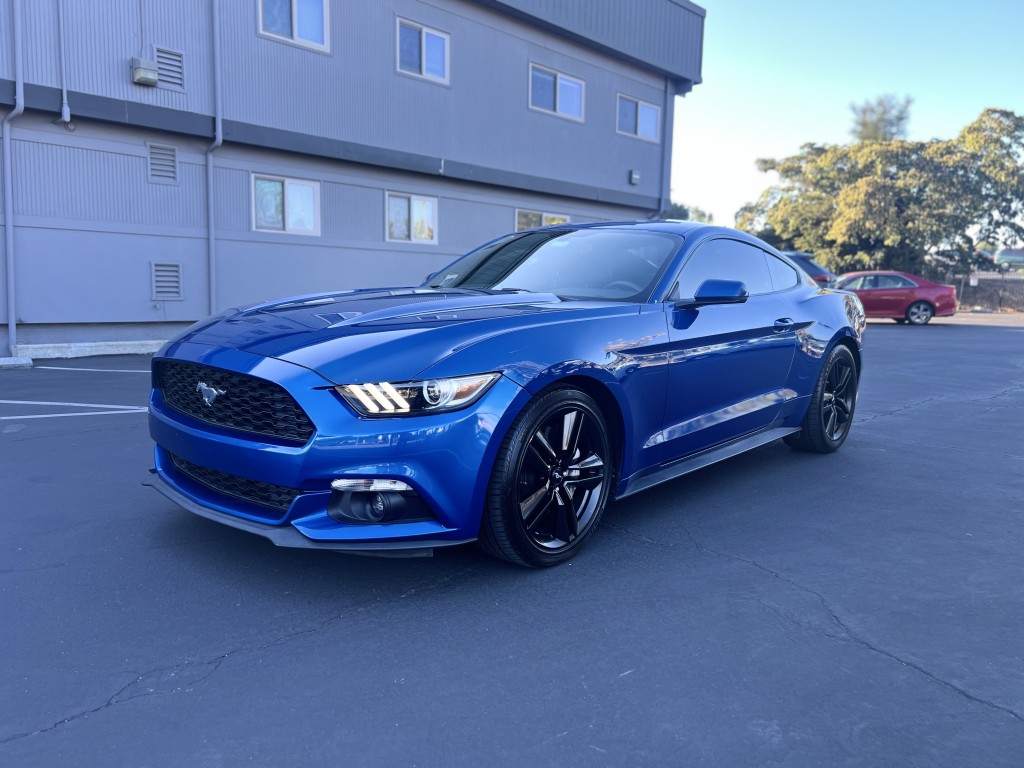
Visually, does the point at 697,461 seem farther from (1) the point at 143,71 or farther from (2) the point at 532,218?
(2) the point at 532,218

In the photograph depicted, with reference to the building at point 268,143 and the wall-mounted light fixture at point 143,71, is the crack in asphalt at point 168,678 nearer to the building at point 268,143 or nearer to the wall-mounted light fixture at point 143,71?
the building at point 268,143

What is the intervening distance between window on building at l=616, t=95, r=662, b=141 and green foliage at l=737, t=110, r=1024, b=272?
17.1m

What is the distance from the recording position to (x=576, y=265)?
14.1 ft

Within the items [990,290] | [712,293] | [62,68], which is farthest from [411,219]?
[990,290]

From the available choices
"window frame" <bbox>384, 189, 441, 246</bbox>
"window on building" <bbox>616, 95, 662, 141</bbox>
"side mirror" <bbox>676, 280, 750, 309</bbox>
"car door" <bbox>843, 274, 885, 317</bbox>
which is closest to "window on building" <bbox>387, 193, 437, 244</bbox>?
"window frame" <bbox>384, 189, 441, 246</bbox>

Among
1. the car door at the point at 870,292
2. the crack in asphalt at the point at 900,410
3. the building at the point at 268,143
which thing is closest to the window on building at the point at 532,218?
the building at the point at 268,143

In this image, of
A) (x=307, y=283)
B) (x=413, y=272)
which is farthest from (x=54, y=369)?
(x=413, y=272)

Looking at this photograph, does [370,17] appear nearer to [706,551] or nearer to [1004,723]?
[706,551]

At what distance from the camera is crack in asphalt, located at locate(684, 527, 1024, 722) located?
237 centimetres

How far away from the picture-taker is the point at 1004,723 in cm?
227

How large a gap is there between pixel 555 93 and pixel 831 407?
13.0 metres

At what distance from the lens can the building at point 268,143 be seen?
1041 cm

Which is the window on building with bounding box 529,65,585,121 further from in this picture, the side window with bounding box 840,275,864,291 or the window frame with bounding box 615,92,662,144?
the side window with bounding box 840,275,864,291

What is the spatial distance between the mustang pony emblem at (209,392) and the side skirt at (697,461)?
5.97ft
